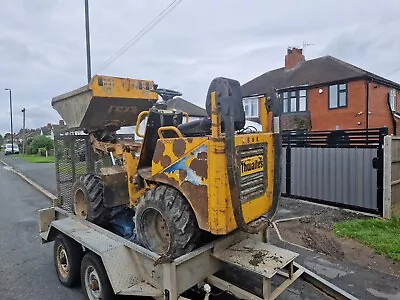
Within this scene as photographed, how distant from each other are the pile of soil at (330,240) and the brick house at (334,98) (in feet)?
44.0

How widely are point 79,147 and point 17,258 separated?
206 centimetres

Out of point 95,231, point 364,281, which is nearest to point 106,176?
point 95,231

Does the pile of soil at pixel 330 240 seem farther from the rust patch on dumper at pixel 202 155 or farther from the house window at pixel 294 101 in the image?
the house window at pixel 294 101

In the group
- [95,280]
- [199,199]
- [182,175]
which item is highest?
[182,175]

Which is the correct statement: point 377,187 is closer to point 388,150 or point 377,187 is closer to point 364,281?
point 388,150

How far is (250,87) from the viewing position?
27.8 m

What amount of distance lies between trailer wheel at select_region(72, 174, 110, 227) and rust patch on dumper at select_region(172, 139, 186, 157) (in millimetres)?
1675

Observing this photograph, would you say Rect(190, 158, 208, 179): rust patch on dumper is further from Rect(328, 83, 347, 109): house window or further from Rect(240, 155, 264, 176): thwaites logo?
Rect(328, 83, 347, 109): house window

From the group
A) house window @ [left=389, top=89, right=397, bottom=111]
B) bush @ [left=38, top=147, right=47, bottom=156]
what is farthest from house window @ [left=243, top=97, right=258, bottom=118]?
bush @ [left=38, top=147, right=47, bottom=156]

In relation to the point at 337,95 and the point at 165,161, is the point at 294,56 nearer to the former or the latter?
the point at 337,95

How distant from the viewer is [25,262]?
512cm

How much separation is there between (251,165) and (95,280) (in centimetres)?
211

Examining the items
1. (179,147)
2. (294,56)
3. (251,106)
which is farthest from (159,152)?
(294,56)

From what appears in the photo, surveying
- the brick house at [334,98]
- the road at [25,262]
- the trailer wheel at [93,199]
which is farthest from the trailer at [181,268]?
the brick house at [334,98]
